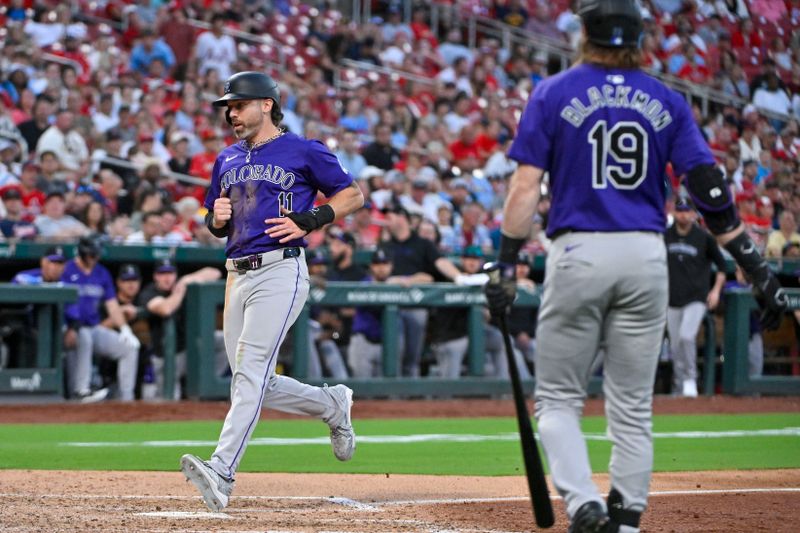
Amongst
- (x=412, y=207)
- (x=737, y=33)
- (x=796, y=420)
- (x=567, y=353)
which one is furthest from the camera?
(x=737, y=33)

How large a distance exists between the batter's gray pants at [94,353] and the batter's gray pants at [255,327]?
640 cm

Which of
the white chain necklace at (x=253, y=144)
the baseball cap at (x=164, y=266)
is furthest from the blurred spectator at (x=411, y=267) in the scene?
the white chain necklace at (x=253, y=144)

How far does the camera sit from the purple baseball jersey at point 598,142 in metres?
4.21

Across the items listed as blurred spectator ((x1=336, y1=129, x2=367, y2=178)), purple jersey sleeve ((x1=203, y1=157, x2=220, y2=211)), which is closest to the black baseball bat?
purple jersey sleeve ((x1=203, y1=157, x2=220, y2=211))

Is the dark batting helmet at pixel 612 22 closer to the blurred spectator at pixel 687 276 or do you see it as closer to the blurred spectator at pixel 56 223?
the blurred spectator at pixel 56 223

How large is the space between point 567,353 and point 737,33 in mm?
15609

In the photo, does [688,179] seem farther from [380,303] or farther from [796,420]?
[380,303]

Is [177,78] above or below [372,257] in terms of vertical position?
above

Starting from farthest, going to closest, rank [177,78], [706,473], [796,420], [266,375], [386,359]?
[177,78] → [386,359] → [796,420] → [706,473] → [266,375]

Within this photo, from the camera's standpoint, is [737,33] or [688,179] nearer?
[688,179]

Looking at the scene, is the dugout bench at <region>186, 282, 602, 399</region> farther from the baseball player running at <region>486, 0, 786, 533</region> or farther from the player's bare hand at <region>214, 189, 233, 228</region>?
the baseball player running at <region>486, 0, 786, 533</region>

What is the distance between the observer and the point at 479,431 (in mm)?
10289

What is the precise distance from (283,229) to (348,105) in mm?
12193

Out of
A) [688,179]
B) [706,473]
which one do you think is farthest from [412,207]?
[688,179]
